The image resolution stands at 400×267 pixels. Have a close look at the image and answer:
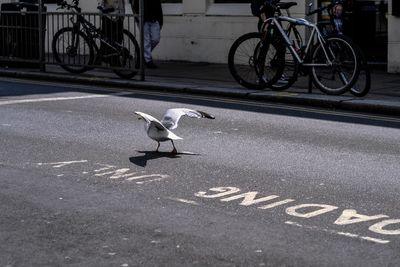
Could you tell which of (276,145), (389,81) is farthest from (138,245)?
(389,81)

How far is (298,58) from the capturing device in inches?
492

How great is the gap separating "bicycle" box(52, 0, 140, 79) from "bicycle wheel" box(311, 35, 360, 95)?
3471mm

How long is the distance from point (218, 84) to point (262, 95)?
1.75 m

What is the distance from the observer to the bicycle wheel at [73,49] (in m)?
15.5

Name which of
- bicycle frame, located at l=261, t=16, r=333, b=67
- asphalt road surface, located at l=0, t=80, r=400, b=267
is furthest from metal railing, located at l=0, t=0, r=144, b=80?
asphalt road surface, located at l=0, t=80, r=400, b=267

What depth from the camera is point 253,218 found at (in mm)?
5867

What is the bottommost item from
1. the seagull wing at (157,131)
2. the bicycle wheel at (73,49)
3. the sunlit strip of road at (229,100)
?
the sunlit strip of road at (229,100)

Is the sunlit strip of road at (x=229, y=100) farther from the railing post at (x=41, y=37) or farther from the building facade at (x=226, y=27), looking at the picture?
the building facade at (x=226, y=27)

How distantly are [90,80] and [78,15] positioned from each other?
1405mm

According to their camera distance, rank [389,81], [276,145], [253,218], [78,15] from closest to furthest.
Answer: [253,218] → [276,145] → [389,81] → [78,15]

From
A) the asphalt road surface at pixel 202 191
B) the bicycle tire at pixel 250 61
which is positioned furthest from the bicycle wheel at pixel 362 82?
the bicycle tire at pixel 250 61

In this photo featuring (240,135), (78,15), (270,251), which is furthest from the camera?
→ (78,15)

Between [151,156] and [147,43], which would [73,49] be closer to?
[147,43]

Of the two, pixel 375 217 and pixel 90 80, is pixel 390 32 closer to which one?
pixel 90 80
